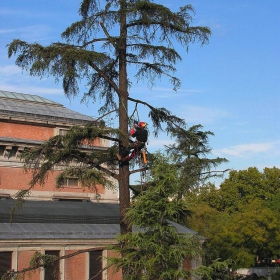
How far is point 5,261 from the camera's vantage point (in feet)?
70.2

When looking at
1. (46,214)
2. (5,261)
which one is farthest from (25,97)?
(5,261)

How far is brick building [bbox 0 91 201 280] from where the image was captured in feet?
72.3

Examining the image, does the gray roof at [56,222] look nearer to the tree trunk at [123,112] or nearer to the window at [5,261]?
the window at [5,261]

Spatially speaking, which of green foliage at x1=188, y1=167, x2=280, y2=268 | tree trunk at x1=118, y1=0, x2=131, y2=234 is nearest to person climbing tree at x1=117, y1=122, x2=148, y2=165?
tree trunk at x1=118, y1=0, x2=131, y2=234

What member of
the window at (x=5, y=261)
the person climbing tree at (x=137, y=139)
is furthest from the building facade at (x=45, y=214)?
the person climbing tree at (x=137, y=139)

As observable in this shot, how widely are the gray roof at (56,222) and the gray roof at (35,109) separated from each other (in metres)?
8.43

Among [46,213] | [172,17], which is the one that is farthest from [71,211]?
[172,17]

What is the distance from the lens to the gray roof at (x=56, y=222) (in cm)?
2267

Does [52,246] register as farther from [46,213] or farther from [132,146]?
[132,146]

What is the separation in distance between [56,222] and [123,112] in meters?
11.7

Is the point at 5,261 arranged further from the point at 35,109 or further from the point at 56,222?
the point at 35,109

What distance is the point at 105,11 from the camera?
1472 cm

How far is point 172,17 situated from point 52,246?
12.4 m

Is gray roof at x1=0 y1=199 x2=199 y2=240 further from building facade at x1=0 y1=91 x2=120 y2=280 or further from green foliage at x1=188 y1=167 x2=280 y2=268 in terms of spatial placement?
green foliage at x1=188 y1=167 x2=280 y2=268
